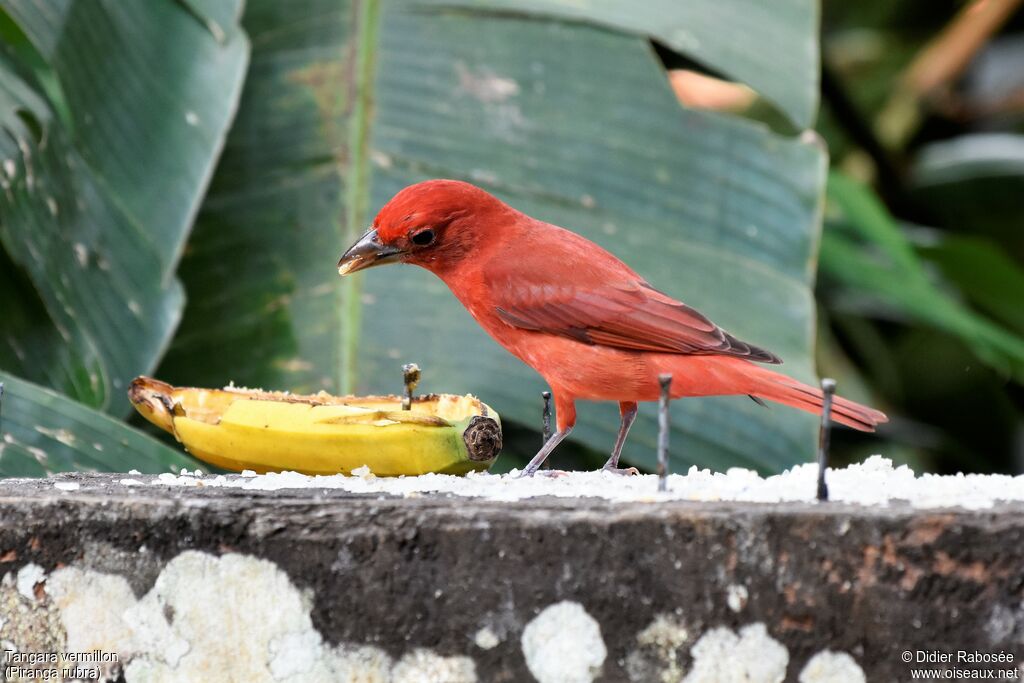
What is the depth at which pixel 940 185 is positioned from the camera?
18.7ft

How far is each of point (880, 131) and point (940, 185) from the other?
931mm

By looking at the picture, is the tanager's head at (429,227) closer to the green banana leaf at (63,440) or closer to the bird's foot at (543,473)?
the bird's foot at (543,473)

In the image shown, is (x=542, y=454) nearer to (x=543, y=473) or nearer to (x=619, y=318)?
(x=543, y=473)

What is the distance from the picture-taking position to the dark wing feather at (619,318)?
2.24 meters

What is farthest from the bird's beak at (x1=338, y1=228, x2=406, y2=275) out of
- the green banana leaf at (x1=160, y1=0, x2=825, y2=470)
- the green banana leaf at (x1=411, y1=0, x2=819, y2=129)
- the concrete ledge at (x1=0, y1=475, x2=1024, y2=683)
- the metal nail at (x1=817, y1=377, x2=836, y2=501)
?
the green banana leaf at (x1=411, y1=0, x2=819, y2=129)

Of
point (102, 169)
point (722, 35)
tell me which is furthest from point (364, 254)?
point (722, 35)

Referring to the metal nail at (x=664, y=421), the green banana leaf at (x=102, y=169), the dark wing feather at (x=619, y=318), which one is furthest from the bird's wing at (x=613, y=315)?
the green banana leaf at (x=102, y=169)

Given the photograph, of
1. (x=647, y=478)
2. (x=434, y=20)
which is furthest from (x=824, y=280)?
(x=647, y=478)

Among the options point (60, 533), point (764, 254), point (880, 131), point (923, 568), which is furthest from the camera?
point (880, 131)

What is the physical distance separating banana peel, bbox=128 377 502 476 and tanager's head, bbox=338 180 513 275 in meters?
0.34

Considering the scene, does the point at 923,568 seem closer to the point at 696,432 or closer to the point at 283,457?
the point at 283,457

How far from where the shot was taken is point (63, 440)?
262 cm

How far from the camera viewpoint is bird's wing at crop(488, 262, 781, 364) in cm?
225

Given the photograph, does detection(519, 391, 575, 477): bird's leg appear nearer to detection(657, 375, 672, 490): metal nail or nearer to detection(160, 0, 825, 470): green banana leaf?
detection(657, 375, 672, 490): metal nail
